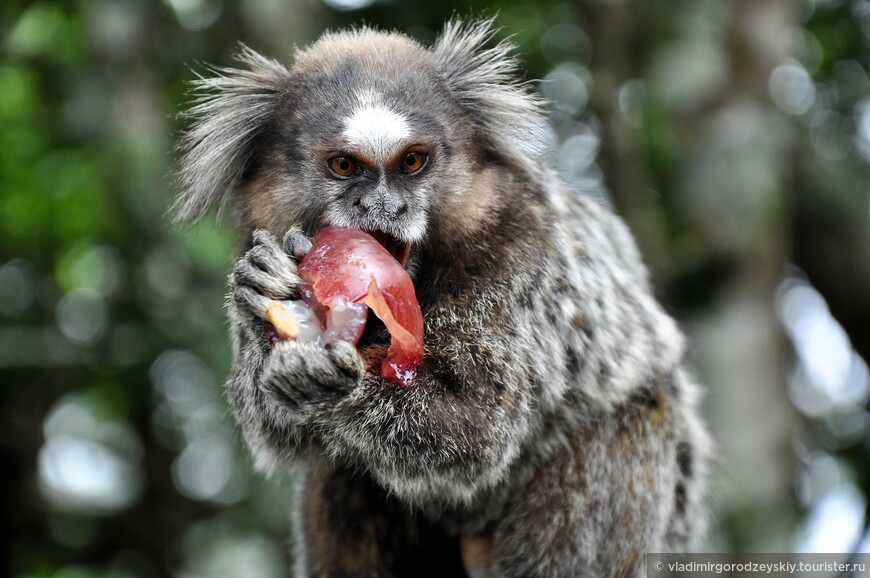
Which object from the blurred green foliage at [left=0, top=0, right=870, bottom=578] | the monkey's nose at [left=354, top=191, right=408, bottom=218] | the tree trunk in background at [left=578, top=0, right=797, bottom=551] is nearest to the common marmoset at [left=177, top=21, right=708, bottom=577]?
the monkey's nose at [left=354, top=191, right=408, bottom=218]

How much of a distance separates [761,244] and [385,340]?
11.6 feet

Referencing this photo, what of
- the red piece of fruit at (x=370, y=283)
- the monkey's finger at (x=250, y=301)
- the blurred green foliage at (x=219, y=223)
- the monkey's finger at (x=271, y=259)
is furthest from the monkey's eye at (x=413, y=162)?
the blurred green foliage at (x=219, y=223)

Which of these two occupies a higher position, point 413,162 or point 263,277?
point 413,162

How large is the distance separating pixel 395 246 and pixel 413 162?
260 millimetres

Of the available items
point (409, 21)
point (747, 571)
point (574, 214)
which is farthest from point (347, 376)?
point (409, 21)

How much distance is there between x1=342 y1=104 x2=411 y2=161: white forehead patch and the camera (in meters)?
2.80

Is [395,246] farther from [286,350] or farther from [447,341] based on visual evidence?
[286,350]

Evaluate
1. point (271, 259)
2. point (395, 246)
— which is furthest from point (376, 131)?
point (271, 259)

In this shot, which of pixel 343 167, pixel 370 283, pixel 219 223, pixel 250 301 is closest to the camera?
pixel 370 283

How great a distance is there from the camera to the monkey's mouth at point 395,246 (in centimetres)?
285

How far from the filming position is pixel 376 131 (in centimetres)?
282

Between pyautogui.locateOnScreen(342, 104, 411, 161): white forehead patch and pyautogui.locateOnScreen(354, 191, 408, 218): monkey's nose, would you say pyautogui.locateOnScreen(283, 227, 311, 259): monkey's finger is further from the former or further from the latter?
pyautogui.locateOnScreen(342, 104, 411, 161): white forehead patch

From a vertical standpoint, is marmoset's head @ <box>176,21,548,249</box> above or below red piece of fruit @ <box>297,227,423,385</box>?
above

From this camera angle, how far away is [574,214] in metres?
3.63
